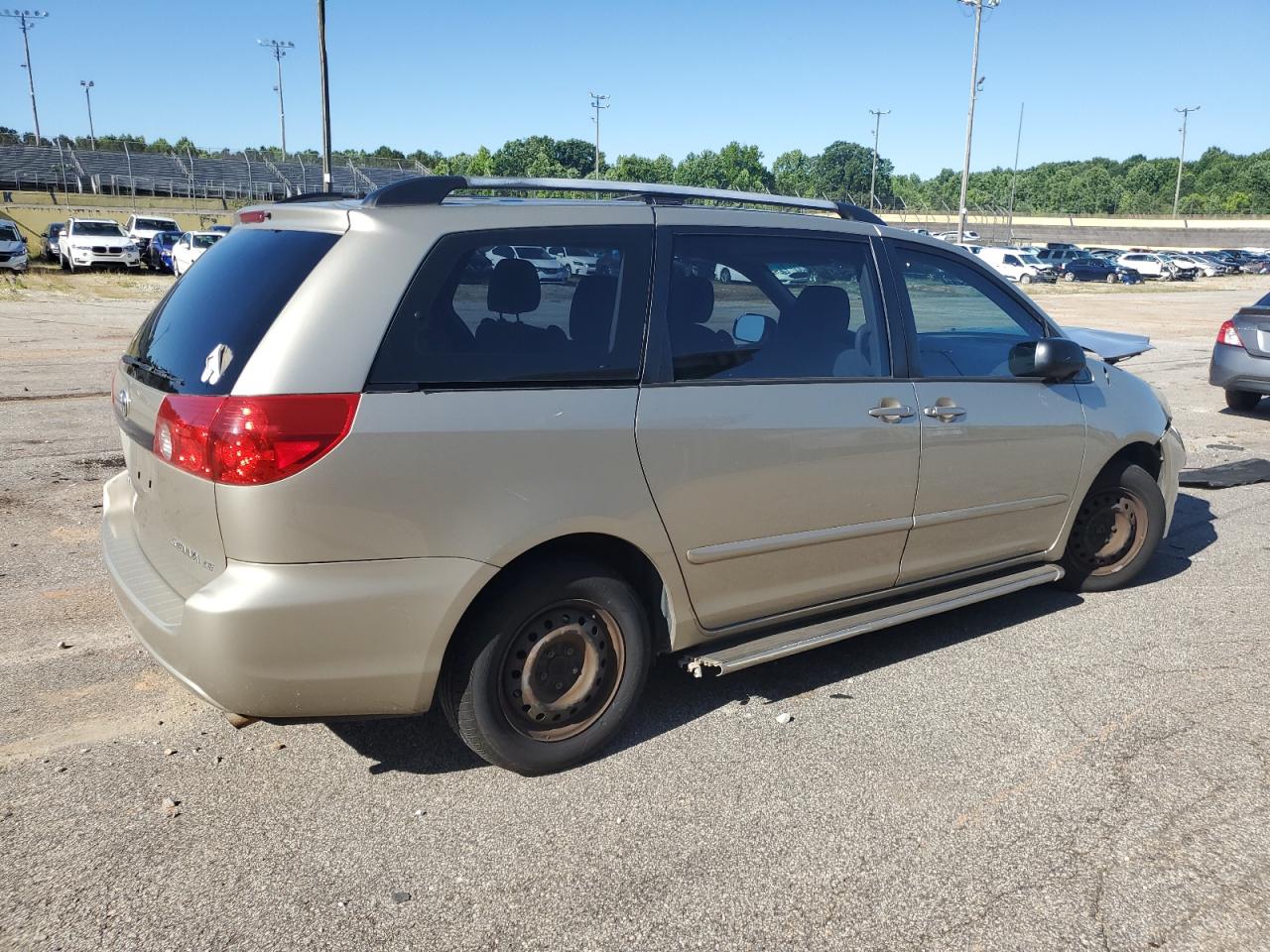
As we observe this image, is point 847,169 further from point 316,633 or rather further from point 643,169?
point 316,633

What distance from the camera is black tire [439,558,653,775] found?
3350mm

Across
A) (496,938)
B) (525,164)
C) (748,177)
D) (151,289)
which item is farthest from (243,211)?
(748,177)

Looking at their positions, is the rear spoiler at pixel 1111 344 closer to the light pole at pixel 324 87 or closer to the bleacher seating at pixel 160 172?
the light pole at pixel 324 87

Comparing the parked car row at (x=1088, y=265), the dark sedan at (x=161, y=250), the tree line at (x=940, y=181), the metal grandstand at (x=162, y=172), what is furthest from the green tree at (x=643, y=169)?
the dark sedan at (x=161, y=250)

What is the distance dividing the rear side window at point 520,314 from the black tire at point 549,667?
67 cm

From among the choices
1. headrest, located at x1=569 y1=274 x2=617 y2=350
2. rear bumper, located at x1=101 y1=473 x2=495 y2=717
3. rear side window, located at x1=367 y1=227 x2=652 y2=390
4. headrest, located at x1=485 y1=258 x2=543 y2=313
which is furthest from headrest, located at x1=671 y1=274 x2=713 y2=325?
rear bumper, located at x1=101 y1=473 x2=495 y2=717

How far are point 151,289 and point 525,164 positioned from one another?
343ft

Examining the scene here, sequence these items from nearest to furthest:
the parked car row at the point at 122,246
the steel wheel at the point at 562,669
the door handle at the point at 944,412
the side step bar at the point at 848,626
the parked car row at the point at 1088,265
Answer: the steel wheel at the point at 562,669
the side step bar at the point at 848,626
the door handle at the point at 944,412
the parked car row at the point at 122,246
the parked car row at the point at 1088,265

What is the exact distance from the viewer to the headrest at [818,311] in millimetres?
4156

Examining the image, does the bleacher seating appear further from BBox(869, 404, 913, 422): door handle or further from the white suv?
BBox(869, 404, 913, 422): door handle

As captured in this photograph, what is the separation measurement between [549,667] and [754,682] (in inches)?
46.2

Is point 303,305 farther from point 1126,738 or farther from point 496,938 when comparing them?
point 1126,738

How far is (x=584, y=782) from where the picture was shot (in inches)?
140

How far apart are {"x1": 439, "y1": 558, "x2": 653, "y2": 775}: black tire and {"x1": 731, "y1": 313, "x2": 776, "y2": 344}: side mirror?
106 centimetres
